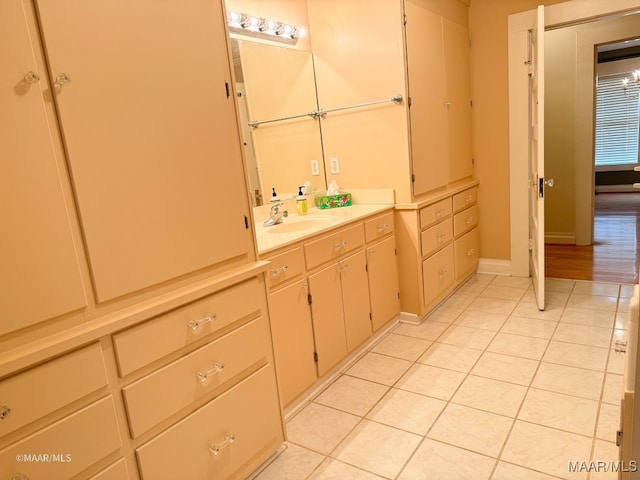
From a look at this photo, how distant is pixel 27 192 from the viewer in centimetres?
103

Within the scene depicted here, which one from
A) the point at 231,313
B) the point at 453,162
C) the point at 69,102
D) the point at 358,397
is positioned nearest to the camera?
the point at 69,102

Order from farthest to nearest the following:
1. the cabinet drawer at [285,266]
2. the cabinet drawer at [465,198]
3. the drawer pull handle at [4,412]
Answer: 1. the cabinet drawer at [465,198]
2. the cabinet drawer at [285,266]
3. the drawer pull handle at [4,412]

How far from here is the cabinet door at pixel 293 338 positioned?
2.04 meters

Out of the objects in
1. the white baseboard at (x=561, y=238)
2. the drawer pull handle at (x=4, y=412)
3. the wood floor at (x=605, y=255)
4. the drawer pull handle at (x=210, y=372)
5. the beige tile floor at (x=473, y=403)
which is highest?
the drawer pull handle at (x=4, y=412)

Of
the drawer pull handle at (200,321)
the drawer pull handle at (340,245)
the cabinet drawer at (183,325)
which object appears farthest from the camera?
the drawer pull handle at (340,245)

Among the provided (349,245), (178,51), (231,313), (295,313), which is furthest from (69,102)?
(349,245)

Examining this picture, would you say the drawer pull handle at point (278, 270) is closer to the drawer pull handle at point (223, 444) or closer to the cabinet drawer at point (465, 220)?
the drawer pull handle at point (223, 444)

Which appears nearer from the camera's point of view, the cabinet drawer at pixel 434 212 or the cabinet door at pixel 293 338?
the cabinet door at pixel 293 338

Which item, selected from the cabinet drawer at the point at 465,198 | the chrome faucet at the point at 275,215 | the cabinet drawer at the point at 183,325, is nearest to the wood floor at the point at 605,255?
the cabinet drawer at the point at 465,198

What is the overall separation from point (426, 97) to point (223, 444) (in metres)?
2.56

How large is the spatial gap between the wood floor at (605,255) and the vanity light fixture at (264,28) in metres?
2.97

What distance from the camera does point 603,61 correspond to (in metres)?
7.63

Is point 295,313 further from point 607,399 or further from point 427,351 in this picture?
point 607,399

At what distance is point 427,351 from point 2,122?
241cm
